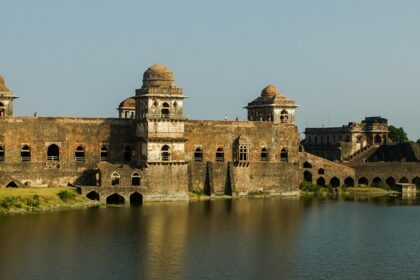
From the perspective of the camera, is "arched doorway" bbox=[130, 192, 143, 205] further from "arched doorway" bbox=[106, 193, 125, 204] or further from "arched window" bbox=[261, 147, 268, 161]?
"arched window" bbox=[261, 147, 268, 161]

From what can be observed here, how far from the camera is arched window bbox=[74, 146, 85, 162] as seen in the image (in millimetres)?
56719

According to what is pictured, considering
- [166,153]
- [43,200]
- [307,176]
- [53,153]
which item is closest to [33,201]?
[43,200]

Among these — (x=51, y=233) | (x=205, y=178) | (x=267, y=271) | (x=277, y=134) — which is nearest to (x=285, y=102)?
(x=277, y=134)

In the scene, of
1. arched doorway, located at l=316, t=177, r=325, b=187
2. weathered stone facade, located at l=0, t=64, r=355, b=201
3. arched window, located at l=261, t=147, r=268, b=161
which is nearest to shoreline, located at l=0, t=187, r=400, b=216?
weathered stone facade, located at l=0, t=64, r=355, b=201

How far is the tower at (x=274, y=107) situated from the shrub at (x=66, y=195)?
1780 centimetres

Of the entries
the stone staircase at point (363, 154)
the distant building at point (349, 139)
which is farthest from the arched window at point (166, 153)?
the distant building at point (349, 139)

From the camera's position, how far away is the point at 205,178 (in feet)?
195

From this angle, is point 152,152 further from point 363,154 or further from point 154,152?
point 363,154

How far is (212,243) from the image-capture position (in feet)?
128

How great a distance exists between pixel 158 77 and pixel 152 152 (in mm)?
4896

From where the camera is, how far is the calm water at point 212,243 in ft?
108

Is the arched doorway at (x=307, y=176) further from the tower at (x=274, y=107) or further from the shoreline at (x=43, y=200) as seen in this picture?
the shoreline at (x=43, y=200)

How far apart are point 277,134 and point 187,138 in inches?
276

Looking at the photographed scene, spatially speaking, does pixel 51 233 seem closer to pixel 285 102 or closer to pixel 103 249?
pixel 103 249
